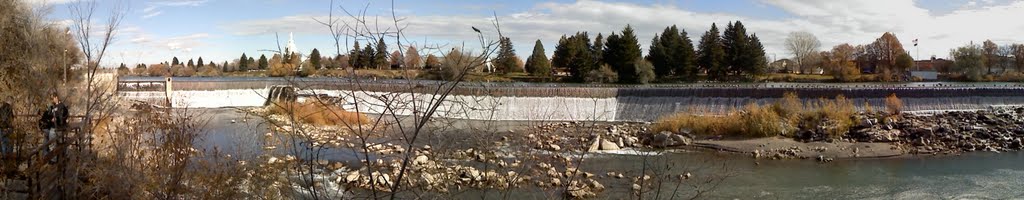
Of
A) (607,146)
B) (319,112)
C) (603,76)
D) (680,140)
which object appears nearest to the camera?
(319,112)

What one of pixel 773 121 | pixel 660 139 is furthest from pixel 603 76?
pixel 660 139

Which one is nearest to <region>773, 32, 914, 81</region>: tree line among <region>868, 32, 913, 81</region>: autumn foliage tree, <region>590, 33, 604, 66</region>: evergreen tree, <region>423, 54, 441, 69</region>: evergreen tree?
<region>868, 32, 913, 81</region>: autumn foliage tree

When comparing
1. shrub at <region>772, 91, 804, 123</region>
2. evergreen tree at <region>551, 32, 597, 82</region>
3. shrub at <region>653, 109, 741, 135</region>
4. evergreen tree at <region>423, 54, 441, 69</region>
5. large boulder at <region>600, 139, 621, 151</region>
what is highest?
evergreen tree at <region>551, 32, 597, 82</region>

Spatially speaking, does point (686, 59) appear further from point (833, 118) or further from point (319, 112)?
point (319, 112)

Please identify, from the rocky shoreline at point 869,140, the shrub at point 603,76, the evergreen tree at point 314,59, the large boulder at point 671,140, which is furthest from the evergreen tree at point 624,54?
the evergreen tree at point 314,59

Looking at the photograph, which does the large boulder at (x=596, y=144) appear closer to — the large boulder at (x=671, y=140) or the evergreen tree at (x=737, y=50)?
the large boulder at (x=671, y=140)

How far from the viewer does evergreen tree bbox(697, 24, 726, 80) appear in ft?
136

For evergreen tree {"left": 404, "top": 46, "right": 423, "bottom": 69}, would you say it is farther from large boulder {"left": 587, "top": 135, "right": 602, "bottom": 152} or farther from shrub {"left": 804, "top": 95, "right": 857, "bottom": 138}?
shrub {"left": 804, "top": 95, "right": 857, "bottom": 138}

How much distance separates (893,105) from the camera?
2062 cm

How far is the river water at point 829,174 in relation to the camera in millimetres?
11375

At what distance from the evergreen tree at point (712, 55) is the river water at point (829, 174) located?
25.2m

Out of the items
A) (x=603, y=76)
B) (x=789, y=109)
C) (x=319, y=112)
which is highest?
(x=603, y=76)

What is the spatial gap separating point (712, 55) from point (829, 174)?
28.4 metres

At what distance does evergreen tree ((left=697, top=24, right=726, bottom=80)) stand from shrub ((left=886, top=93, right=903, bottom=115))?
66.4 feet
